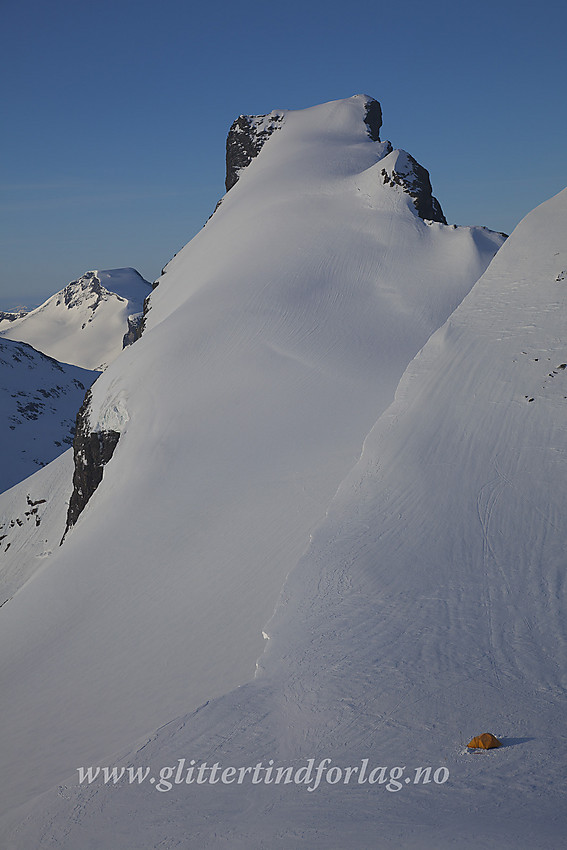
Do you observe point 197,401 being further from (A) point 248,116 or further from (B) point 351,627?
(A) point 248,116

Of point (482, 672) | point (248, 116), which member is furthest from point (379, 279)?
point (248, 116)

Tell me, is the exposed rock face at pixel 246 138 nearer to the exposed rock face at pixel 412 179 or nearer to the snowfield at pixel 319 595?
the exposed rock face at pixel 412 179

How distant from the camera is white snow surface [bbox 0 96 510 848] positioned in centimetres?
621

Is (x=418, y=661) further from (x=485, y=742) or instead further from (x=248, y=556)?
(x=248, y=556)

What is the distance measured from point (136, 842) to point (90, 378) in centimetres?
10171

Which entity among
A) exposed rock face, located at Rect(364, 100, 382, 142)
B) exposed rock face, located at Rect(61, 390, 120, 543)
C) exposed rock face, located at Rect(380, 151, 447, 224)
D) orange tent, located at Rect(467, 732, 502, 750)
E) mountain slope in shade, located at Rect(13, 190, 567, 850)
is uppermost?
exposed rock face, located at Rect(364, 100, 382, 142)

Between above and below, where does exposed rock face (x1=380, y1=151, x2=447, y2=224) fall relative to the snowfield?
above

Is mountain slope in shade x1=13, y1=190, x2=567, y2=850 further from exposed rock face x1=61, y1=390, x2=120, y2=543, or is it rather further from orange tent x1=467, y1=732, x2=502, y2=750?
exposed rock face x1=61, y1=390, x2=120, y2=543

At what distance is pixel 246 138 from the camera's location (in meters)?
57.0

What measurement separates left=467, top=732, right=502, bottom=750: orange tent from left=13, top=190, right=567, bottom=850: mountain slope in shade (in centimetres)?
7

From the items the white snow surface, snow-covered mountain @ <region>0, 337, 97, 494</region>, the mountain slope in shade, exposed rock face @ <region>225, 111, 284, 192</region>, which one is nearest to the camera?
the mountain slope in shade

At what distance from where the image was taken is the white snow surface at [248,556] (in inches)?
244

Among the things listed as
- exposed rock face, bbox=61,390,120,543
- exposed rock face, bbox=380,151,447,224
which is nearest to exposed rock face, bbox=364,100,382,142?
exposed rock face, bbox=380,151,447,224

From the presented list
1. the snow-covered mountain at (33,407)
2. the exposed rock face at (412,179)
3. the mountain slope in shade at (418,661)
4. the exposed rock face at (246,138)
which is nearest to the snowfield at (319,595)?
the mountain slope in shade at (418,661)
